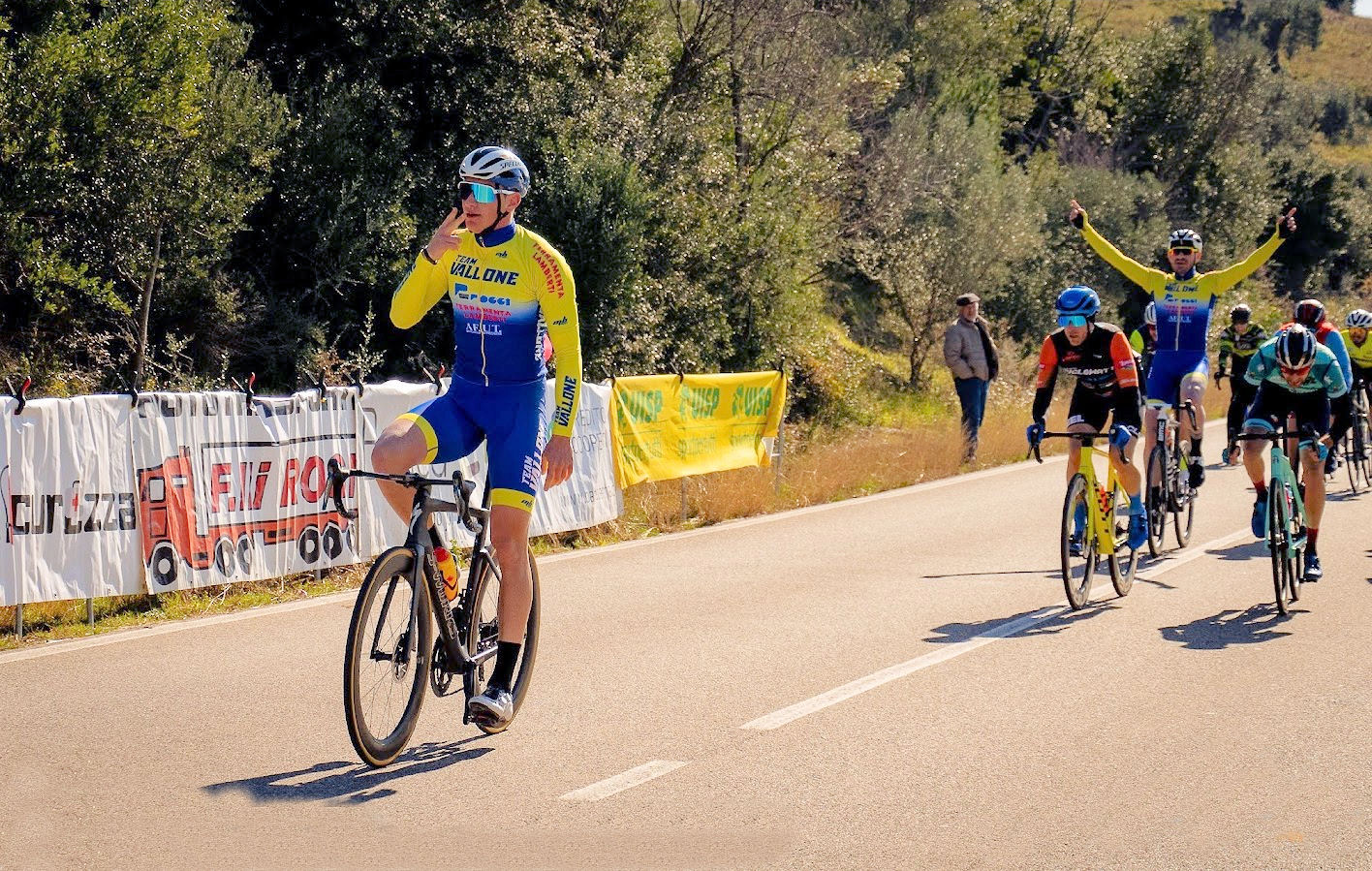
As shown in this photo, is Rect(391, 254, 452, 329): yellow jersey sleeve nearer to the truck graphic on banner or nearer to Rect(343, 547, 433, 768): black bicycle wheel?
Rect(343, 547, 433, 768): black bicycle wheel

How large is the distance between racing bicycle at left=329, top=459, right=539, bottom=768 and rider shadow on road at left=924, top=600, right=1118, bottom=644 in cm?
339

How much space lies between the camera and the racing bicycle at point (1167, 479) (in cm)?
1172

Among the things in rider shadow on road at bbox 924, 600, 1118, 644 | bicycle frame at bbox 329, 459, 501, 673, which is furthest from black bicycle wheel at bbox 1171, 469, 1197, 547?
bicycle frame at bbox 329, 459, 501, 673

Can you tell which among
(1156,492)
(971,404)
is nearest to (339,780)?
(1156,492)

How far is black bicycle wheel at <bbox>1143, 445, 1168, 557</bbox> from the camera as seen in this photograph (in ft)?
38.2

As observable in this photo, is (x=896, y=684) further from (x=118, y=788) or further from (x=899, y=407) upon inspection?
(x=899, y=407)

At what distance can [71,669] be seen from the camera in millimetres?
7406

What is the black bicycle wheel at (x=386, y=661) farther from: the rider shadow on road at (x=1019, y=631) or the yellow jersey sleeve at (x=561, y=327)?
the rider shadow on road at (x=1019, y=631)

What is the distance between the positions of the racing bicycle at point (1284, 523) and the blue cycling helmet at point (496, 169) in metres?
5.76

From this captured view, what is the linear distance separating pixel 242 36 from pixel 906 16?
26427mm

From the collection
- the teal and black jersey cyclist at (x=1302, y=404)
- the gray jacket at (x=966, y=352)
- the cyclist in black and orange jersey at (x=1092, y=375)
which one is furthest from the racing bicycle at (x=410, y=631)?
the gray jacket at (x=966, y=352)

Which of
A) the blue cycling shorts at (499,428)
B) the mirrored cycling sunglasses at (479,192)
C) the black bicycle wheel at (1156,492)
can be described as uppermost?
the mirrored cycling sunglasses at (479,192)

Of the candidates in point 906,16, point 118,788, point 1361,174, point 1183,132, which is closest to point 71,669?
point 118,788

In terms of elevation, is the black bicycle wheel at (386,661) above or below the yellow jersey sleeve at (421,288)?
below
